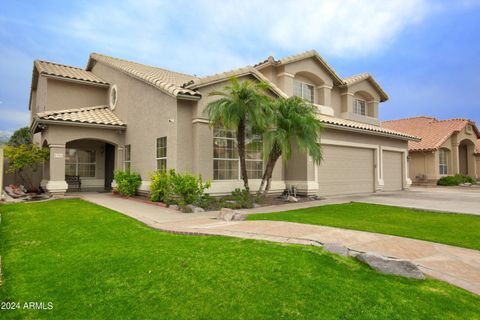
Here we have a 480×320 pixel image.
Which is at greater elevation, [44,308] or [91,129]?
[91,129]

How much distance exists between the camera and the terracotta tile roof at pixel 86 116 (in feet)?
49.8

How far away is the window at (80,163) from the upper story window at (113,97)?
317cm

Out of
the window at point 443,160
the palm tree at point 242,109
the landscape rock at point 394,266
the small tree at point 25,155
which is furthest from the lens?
the window at point 443,160

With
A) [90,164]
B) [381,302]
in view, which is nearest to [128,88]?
[90,164]

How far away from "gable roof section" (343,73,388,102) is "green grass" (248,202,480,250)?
11856 millimetres

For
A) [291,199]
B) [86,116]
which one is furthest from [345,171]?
[86,116]

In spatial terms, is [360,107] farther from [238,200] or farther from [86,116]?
[86,116]

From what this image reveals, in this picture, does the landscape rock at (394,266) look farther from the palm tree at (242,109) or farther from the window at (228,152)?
the window at (228,152)

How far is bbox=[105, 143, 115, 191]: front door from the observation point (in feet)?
62.4

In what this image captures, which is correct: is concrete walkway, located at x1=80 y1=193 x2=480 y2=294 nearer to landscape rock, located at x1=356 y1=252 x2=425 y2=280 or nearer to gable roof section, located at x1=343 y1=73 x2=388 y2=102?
landscape rock, located at x1=356 y1=252 x2=425 y2=280

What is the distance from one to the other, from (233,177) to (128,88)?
7913mm

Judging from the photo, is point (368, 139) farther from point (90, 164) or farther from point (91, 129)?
point (90, 164)

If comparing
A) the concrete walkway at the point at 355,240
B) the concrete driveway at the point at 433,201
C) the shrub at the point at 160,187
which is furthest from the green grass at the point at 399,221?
the shrub at the point at 160,187

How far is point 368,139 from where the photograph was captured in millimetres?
19078
